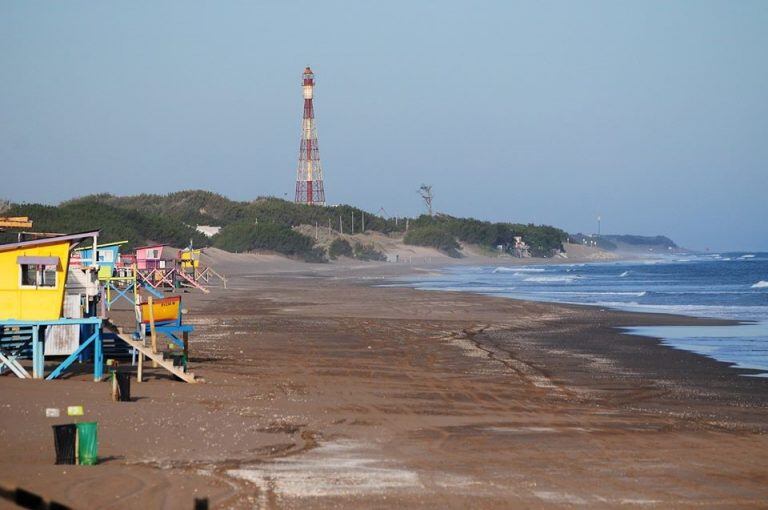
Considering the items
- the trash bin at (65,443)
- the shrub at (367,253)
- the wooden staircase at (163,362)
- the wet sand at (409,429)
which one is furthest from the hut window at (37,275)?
the shrub at (367,253)

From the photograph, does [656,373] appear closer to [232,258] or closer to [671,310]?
[671,310]

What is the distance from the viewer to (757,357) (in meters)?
22.2

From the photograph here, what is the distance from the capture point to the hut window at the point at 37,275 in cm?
1691

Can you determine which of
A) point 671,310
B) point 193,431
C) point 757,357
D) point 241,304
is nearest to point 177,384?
point 193,431

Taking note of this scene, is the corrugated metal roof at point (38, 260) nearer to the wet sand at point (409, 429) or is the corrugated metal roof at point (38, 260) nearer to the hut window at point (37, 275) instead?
the hut window at point (37, 275)

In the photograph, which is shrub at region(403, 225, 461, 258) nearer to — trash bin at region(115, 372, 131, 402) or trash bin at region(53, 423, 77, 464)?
trash bin at region(115, 372, 131, 402)

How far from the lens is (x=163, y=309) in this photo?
18.3 m

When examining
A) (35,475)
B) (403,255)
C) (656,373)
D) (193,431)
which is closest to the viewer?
(35,475)

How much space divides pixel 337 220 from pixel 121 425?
363 ft

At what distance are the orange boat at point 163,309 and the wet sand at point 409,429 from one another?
3.65ft

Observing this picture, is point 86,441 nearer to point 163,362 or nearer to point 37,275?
point 163,362

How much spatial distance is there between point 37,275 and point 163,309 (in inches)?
92.0

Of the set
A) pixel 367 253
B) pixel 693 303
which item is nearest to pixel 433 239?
pixel 367 253

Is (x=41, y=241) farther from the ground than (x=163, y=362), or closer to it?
farther from the ground
